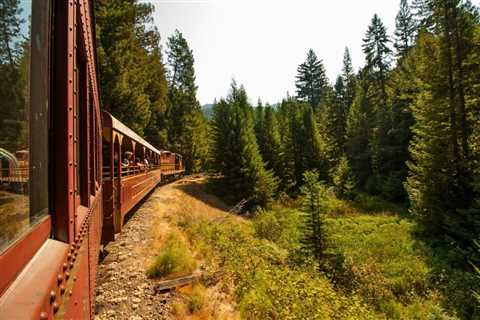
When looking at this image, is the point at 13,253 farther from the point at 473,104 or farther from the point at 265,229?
the point at 473,104

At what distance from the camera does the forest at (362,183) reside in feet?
36.3

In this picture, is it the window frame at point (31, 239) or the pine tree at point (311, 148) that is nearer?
the window frame at point (31, 239)

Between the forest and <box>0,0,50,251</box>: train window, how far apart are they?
22.8ft

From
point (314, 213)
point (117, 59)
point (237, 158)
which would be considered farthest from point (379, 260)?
point (117, 59)

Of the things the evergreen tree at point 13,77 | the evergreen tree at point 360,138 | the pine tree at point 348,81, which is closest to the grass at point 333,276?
the evergreen tree at point 13,77

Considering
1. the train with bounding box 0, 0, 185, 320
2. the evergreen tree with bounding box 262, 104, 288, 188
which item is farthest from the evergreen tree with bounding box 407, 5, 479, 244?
the train with bounding box 0, 0, 185, 320

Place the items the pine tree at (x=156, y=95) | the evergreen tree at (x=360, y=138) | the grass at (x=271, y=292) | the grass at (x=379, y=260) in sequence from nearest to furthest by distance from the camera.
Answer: the grass at (x=271, y=292)
the grass at (x=379, y=260)
the pine tree at (x=156, y=95)
the evergreen tree at (x=360, y=138)

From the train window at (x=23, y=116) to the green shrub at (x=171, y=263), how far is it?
7069mm

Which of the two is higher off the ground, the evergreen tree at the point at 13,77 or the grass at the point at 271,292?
the evergreen tree at the point at 13,77

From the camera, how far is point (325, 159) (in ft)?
122

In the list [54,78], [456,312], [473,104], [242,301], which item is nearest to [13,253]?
[54,78]

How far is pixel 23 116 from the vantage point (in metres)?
1.13

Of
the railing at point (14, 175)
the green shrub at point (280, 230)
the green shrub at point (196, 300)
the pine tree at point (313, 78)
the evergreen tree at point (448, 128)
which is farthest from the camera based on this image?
the pine tree at point (313, 78)

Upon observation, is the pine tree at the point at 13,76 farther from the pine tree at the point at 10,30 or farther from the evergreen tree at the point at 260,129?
the evergreen tree at the point at 260,129
